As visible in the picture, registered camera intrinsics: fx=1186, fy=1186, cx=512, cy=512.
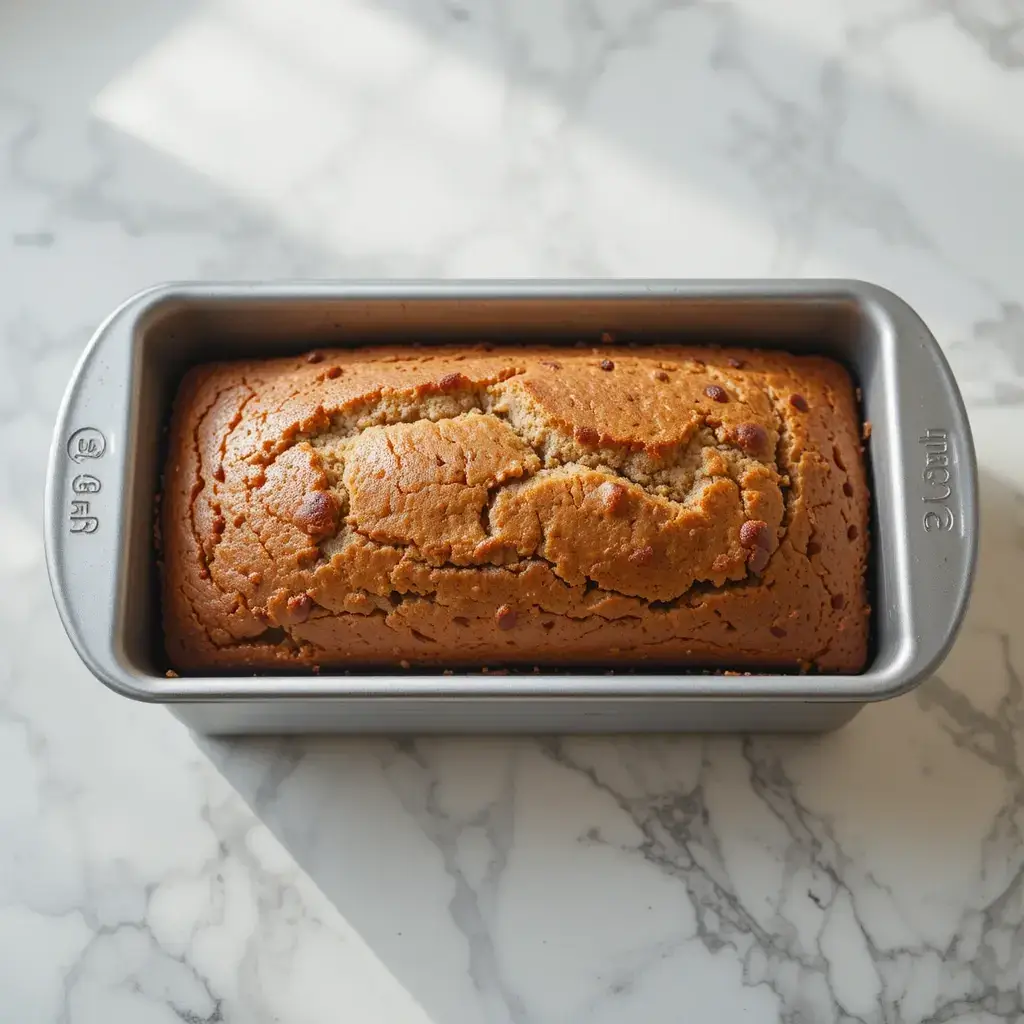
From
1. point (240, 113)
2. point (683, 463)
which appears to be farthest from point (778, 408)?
point (240, 113)

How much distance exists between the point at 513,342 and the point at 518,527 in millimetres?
310

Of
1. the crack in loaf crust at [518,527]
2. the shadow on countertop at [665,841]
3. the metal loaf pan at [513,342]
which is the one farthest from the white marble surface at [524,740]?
the crack in loaf crust at [518,527]

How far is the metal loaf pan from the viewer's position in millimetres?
1403

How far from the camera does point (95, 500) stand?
147 centimetres

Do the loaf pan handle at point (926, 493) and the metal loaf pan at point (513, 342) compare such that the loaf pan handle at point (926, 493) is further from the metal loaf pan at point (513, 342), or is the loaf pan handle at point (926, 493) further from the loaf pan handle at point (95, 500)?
the loaf pan handle at point (95, 500)

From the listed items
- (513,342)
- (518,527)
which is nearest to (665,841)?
(518,527)

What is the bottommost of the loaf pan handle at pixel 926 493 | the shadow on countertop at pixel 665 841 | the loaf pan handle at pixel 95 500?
the shadow on countertop at pixel 665 841

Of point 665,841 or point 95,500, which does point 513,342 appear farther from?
point 665,841

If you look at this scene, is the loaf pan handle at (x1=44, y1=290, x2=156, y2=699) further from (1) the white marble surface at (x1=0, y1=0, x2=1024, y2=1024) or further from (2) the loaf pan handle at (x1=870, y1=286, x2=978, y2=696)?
(2) the loaf pan handle at (x1=870, y1=286, x2=978, y2=696)

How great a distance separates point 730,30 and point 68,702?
156cm

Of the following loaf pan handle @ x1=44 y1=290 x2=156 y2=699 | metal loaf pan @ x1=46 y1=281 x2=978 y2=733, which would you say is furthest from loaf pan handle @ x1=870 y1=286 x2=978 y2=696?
loaf pan handle @ x1=44 y1=290 x2=156 y2=699

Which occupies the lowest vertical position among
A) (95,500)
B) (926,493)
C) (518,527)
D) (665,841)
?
(665,841)

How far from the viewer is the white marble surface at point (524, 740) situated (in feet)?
5.31

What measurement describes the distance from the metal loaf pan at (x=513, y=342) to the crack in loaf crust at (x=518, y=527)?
0.06m
